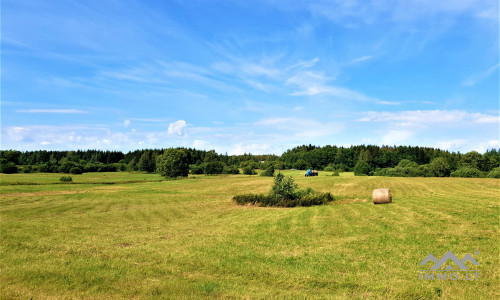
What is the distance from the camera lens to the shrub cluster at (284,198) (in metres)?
36.5

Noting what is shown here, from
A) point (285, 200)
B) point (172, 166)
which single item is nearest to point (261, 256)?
point (285, 200)

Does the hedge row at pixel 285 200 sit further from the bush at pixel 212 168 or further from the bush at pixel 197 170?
the bush at pixel 197 170

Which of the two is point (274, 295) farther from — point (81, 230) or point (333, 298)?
point (81, 230)

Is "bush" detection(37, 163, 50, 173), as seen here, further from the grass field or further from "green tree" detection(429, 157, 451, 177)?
"green tree" detection(429, 157, 451, 177)

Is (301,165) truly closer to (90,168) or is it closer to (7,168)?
(90,168)

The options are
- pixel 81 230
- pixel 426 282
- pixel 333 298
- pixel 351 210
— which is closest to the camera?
pixel 333 298

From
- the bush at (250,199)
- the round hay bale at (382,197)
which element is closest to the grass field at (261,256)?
the round hay bale at (382,197)

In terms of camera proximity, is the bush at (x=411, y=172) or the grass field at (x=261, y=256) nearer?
the grass field at (x=261, y=256)

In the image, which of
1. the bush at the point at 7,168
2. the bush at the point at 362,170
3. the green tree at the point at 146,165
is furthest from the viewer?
the green tree at the point at 146,165

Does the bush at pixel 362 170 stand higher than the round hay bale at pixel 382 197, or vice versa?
the bush at pixel 362 170

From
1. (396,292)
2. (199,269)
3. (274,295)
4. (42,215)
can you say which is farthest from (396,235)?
(42,215)

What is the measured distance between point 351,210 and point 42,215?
99.7ft

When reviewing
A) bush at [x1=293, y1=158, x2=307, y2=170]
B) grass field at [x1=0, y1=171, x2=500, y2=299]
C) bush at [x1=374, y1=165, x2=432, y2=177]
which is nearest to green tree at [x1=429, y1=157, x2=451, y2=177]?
bush at [x1=374, y1=165, x2=432, y2=177]

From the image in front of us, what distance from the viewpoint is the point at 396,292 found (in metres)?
9.88
